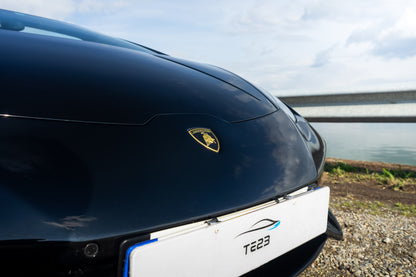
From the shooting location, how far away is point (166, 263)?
28.1 inches

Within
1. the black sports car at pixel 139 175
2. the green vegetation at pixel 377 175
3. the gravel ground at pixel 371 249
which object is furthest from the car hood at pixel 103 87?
the green vegetation at pixel 377 175

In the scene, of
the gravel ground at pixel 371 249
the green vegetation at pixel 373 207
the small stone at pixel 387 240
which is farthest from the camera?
the green vegetation at pixel 373 207

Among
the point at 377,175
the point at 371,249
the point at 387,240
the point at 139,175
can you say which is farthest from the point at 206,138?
the point at 377,175

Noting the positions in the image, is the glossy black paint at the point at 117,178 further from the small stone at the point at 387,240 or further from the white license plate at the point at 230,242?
the small stone at the point at 387,240

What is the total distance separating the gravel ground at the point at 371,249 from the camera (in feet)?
4.57

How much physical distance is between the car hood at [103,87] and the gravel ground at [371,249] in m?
0.76

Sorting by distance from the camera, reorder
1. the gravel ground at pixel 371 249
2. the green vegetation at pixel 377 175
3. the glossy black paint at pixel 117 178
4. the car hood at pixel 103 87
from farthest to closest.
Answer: the green vegetation at pixel 377 175 → the gravel ground at pixel 371 249 → the car hood at pixel 103 87 → the glossy black paint at pixel 117 178

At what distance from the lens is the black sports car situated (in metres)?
0.66

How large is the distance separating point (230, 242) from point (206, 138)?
31 centimetres

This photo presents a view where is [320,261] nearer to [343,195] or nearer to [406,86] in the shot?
[343,195]

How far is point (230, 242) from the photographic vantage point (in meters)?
0.82

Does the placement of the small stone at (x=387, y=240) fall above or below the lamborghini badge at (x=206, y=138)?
below

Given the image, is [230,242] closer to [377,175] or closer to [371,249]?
[371,249]

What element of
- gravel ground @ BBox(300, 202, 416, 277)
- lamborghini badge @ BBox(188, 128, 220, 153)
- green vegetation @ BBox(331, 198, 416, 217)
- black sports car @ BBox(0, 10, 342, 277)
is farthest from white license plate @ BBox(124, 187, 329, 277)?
green vegetation @ BBox(331, 198, 416, 217)
